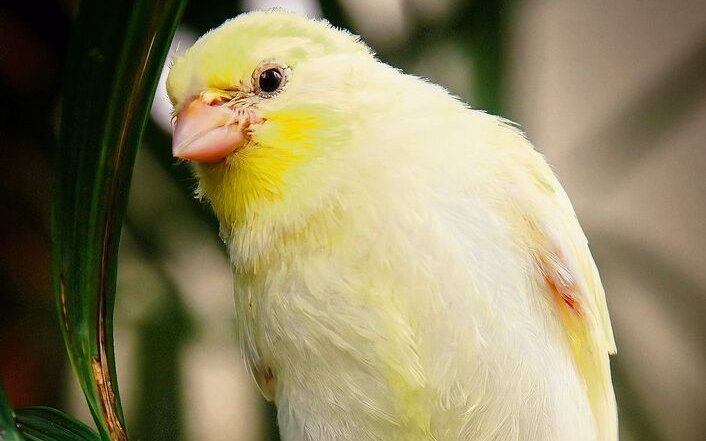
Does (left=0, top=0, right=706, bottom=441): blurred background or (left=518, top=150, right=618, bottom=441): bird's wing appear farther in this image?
(left=0, top=0, right=706, bottom=441): blurred background

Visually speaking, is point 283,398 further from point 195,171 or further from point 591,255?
point 591,255

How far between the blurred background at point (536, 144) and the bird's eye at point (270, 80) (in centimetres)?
22

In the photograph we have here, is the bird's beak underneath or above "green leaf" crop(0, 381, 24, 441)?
above

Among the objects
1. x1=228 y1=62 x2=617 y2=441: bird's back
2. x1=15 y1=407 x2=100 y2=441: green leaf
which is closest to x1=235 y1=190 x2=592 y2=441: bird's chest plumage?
x1=228 y1=62 x2=617 y2=441: bird's back

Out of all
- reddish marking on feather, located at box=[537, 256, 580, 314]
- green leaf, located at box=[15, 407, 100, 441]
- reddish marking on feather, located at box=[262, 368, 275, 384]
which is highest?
reddish marking on feather, located at box=[537, 256, 580, 314]

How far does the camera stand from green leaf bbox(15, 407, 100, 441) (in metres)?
0.70

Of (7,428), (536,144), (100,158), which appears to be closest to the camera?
(7,428)

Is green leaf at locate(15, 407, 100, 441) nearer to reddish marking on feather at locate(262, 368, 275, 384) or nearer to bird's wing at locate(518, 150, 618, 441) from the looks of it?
reddish marking on feather at locate(262, 368, 275, 384)

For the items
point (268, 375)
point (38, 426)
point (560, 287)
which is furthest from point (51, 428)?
point (560, 287)

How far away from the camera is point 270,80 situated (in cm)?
71

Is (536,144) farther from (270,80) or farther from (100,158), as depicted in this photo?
(100,158)

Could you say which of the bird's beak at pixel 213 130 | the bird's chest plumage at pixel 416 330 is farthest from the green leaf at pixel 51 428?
the bird's beak at pixel 213 130

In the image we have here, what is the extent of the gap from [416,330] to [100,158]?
15.7 inches

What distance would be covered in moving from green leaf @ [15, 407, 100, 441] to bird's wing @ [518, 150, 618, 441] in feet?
1.79
